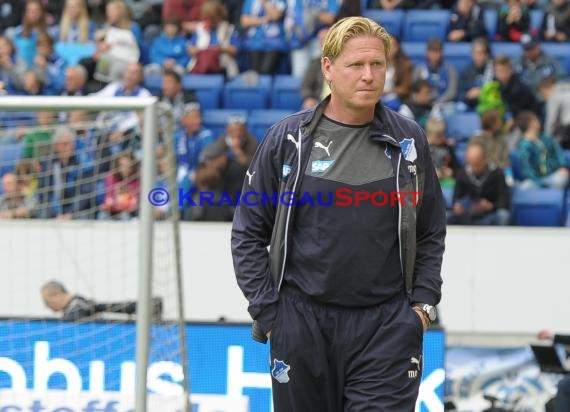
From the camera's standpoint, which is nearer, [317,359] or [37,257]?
[317,359]

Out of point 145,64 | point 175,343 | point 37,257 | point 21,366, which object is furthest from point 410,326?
point 145,64

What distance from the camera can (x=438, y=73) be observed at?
11.5 metres

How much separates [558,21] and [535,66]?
1058 millimetres

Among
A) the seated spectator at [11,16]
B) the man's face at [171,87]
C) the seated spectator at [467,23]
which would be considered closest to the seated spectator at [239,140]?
the man's face at [171,87]

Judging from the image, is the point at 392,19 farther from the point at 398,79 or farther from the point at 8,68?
the point at 8,68

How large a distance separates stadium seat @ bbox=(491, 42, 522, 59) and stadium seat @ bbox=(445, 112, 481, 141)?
119 centimetres

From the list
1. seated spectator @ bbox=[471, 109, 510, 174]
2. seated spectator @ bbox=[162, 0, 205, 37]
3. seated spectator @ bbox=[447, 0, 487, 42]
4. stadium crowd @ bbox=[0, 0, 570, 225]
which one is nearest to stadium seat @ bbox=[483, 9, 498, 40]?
stadium crowd @ bbox=[0, 0, 570, 225]

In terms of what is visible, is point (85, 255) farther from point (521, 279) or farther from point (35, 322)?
point (521, 279)

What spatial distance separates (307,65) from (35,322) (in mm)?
5802

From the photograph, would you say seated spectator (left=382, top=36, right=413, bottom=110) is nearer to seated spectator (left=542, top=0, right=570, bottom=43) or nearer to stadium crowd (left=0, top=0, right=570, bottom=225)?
stadium crowd (left=0, top=0, right=570, bottom=225)

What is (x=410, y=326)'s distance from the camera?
4.16 meters

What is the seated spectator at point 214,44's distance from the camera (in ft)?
40.2

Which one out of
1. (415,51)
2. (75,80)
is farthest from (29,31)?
(415,51)

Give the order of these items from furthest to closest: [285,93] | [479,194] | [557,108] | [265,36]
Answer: [265,36] < [285,93] < [557,108] < [479,194]
